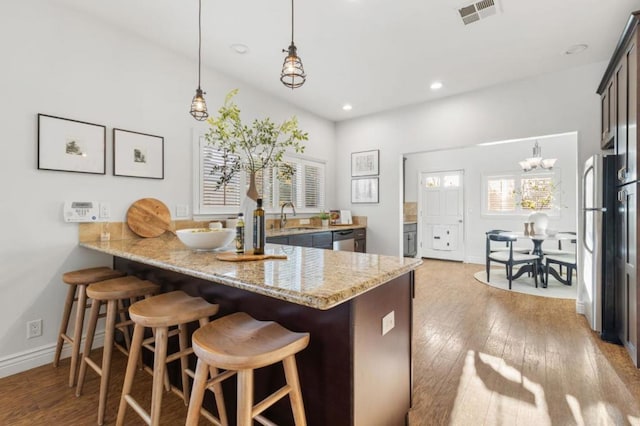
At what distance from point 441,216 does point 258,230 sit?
616 centimetres

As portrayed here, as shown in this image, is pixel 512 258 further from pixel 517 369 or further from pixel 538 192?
pixel 517 369

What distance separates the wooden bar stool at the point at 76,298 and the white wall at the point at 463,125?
3.69m

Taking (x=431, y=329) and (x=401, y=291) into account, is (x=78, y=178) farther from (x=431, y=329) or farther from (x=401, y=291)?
(x=431, y=329)

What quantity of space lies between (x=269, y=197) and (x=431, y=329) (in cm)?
258

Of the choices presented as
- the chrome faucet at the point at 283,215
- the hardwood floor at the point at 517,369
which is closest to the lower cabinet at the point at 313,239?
the chrome faucet at the point at 283,215

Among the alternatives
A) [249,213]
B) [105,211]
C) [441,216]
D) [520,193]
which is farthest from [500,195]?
[105,211]

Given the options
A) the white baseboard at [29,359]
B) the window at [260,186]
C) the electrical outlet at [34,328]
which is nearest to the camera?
the white baseboard at [29,359]

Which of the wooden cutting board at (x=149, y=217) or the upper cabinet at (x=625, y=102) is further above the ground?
the upper cabinet at (x=625, y=102)

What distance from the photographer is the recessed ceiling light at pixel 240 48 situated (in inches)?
116

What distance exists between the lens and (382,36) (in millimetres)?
2799

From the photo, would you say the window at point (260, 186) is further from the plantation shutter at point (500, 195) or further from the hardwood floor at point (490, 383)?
the plantation shutter at point (500, 195)

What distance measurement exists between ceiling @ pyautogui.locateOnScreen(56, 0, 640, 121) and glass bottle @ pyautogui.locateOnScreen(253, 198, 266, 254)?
174cm

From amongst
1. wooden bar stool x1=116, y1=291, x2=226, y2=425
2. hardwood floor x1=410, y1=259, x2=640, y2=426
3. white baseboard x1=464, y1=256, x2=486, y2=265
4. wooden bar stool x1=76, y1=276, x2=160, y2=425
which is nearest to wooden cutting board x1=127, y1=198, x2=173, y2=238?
wooden bar stool x1=76, y1=276, x2=160, y2=425

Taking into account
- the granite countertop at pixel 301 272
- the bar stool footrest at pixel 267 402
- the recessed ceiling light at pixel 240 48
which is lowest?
the bar stool footrest at pixel 267 402
